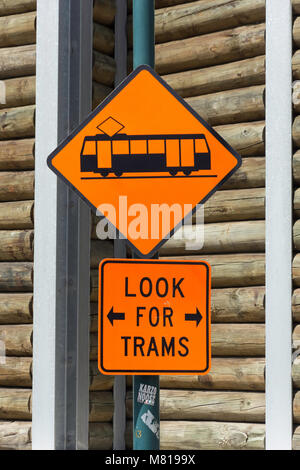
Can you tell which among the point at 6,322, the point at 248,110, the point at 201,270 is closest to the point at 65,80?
the point at 248,110

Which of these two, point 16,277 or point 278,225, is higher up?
point 278,225

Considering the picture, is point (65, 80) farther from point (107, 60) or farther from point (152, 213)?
point (152, 213)

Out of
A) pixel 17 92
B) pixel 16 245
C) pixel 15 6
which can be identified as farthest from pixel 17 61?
pixel 16 245

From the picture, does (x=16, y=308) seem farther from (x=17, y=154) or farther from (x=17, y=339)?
(x=17, y=154)

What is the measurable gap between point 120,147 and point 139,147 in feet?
0.34

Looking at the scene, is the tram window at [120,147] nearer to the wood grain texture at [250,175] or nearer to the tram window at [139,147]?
the tram window at [139,147]

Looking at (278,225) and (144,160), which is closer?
(144,160)

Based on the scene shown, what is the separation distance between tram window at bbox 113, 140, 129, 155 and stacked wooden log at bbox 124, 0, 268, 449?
2743 mm

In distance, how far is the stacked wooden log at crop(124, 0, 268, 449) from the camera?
6668mm

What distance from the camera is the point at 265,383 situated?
6.52m

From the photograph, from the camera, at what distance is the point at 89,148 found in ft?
13.7

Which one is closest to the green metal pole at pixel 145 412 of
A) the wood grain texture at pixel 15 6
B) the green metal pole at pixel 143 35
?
the green metal pole at pixel 143 35
